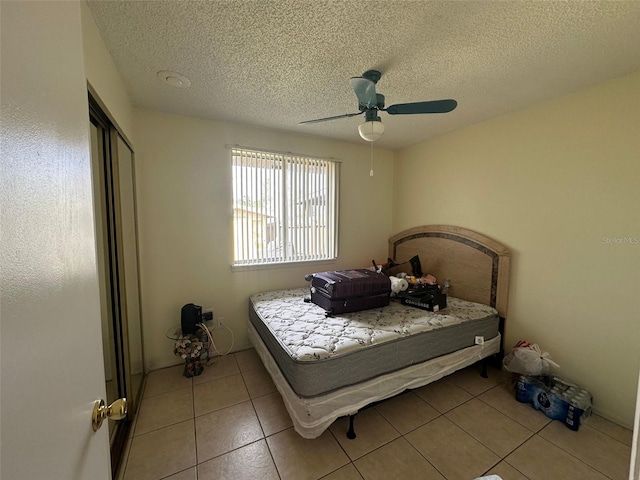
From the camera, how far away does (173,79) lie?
6.07 ft

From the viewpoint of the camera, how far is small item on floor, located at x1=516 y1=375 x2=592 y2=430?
179cm

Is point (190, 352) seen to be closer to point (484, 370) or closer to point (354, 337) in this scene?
point (354, 337)

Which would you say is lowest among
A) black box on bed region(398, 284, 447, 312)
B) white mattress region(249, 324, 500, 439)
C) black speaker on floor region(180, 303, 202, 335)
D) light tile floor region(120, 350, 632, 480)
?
light tile floor region(120, 350, 632, 480)

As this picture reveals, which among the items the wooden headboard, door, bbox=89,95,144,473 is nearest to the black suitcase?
the wooden headboard

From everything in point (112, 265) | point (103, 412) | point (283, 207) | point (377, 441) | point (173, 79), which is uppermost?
point (173, 79)

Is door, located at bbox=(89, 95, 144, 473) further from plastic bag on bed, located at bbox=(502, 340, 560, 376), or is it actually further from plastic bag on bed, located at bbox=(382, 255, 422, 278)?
plastic bag on bed, located at bbox=(502, 340, 560, 376)

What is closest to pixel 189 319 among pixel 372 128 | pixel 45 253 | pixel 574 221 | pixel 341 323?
pixel 341 323

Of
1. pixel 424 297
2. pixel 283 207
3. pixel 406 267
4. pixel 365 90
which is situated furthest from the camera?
pixel 406 267

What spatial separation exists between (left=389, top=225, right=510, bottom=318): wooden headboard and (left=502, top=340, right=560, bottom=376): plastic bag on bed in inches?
14.0

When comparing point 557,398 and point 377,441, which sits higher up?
point 557,398

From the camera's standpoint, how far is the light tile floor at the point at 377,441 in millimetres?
1486

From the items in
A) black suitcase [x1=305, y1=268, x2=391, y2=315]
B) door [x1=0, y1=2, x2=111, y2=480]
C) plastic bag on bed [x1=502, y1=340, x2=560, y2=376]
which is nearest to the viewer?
door [x1=0, y1=2, x2=111, y2=480]

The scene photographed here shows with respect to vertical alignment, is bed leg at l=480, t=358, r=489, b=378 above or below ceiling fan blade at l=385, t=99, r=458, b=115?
below

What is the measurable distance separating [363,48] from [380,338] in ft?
6.31
